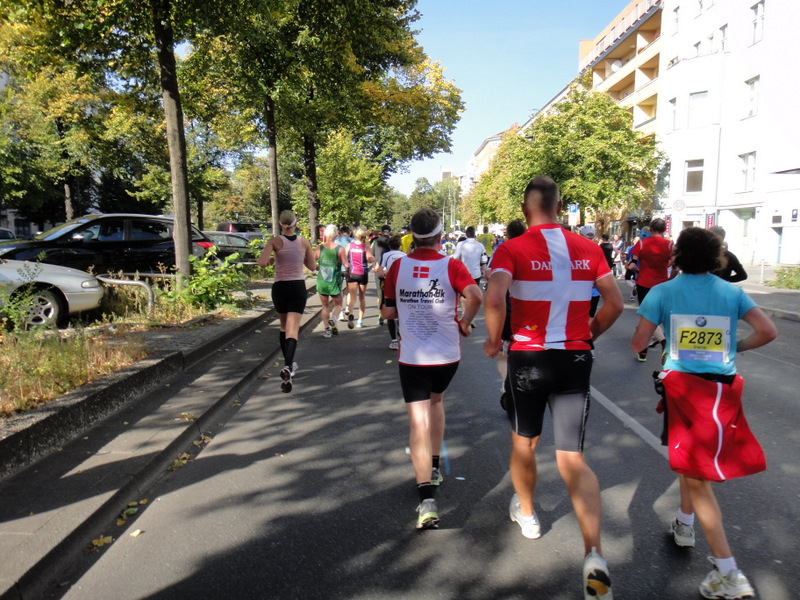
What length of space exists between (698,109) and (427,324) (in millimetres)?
33090

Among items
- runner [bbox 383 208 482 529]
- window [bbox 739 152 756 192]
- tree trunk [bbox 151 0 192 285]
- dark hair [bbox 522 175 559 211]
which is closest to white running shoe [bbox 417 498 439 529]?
runner [bbox 383 208 482 529]

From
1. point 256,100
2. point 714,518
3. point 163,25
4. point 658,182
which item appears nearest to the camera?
point 714,518

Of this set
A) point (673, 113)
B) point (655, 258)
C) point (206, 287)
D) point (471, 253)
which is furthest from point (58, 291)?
point (673, 113)

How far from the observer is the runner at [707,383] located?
2.80 meters

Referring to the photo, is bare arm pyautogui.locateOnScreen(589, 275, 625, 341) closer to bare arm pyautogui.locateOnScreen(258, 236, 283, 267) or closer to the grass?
the grass

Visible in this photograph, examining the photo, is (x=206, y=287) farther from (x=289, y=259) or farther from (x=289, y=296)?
(x=289, y=259)

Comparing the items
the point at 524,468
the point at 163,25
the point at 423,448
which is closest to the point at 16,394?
the point at 423,448

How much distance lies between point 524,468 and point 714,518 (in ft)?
2.97

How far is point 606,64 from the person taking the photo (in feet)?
156

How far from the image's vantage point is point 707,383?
2.87 metres

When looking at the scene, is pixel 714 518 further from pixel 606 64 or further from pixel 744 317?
pixel 606 64

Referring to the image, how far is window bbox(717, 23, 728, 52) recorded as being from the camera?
30172 mm

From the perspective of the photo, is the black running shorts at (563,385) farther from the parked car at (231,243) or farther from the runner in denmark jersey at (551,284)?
the parked car at (231,243)

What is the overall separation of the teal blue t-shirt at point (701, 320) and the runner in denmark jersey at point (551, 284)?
0.34 m
